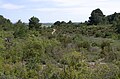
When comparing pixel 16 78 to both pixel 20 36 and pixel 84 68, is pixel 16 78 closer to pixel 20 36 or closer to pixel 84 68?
pixel 84 68

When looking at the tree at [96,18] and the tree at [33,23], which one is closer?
the tree at [33,23]

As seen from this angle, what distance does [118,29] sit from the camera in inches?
1911

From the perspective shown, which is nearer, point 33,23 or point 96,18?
point 33,23

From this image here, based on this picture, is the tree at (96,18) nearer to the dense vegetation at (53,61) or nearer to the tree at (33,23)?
the tree at (33,23)

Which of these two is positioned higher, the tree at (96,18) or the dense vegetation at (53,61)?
the tree at (96,18)

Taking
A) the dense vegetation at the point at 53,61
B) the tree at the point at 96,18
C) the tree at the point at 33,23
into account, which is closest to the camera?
the dense vegetation at the point at 53,61

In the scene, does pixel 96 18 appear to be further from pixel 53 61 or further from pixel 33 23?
pixel 53 61

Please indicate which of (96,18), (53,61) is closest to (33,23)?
(96,18)

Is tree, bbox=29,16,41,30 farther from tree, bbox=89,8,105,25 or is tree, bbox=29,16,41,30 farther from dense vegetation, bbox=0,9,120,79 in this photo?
dense vegetation, bbox=0,9,120,79

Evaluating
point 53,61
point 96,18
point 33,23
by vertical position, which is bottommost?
point 53,61

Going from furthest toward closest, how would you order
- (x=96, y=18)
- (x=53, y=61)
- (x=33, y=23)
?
(x=96, y=18) → (x=33, y=23) → (x=53, y=61)

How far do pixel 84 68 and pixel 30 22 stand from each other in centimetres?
4801

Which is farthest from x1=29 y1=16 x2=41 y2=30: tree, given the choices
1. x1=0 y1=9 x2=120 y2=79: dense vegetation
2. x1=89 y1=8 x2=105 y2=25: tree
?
x1=0 y1=9 x2=120 y2=79: dense vegetation

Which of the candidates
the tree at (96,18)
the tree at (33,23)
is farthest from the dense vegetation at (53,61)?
the tree at (96,18)
